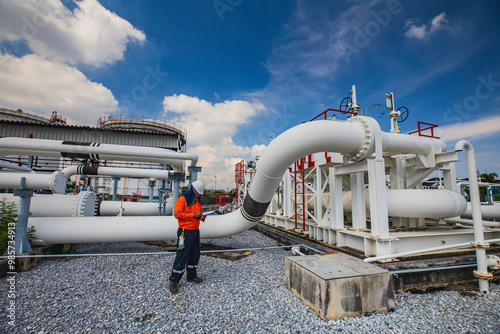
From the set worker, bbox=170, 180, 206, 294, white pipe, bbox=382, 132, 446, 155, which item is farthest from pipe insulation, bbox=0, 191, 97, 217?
white pipe, bbox=382, 132, 446, 155

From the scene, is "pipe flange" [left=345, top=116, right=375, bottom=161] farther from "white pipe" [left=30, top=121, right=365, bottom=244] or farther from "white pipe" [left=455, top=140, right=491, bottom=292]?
"white pipe" [left=455, top=140, right=491, bottom=292]

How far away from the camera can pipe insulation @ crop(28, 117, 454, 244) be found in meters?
4.24

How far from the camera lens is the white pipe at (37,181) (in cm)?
462

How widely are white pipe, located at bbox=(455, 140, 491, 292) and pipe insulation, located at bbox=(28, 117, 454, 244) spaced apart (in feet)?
3.09

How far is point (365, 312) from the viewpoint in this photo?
3.03m

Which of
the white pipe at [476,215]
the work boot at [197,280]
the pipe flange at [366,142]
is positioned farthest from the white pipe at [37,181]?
the white pipe at [476,215]

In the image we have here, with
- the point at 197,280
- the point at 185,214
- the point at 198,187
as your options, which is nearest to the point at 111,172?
the point at 198,187

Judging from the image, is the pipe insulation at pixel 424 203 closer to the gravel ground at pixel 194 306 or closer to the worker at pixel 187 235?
the gravel ground at pixel 194 306

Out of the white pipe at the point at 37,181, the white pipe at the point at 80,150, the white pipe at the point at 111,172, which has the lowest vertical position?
the white pipe at the point at 37,181

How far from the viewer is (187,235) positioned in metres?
3.91

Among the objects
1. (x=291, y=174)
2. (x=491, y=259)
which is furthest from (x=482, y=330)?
(x=291, y=174)

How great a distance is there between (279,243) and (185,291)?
4.62m

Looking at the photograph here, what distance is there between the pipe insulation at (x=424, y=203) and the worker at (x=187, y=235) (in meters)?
3.98

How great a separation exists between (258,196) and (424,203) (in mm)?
3390
